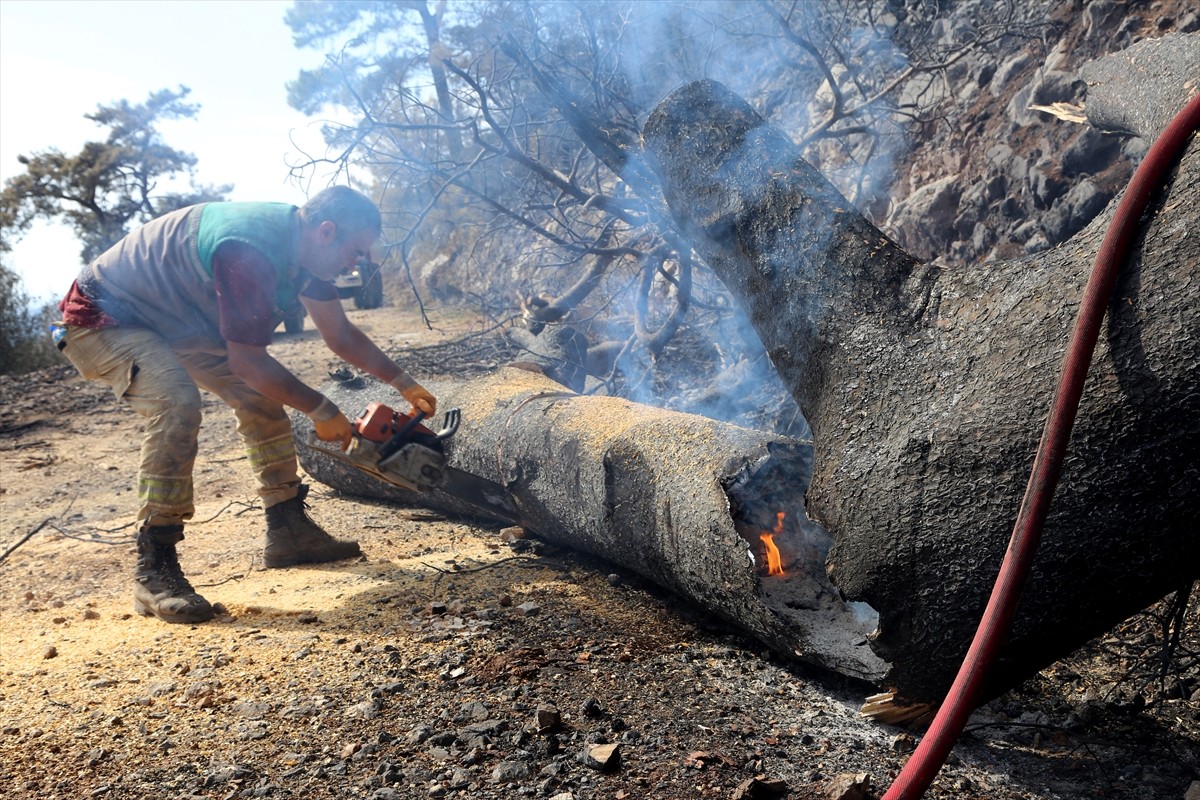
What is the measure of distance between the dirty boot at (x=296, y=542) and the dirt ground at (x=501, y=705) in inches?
12.4

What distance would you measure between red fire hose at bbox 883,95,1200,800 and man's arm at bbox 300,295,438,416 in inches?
106

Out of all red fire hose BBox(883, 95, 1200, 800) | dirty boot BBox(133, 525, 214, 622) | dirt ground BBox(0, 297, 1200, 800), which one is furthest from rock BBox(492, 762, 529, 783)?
dirty boot BBox(133, 525, 214, 622)

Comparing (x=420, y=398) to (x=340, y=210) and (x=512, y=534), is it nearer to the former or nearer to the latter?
(x=512, y=534)

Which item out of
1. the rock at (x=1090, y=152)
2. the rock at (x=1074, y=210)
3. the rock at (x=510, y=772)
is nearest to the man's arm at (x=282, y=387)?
the rock at (x=510, y=772)

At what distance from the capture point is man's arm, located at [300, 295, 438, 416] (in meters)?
3.79

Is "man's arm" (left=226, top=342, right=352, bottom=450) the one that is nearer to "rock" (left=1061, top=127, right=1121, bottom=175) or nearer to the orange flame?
the orange flame

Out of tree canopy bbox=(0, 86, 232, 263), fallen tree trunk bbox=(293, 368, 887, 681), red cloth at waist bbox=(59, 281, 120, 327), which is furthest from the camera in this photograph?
tree canopy bbox=(0, 86, 232, 263)

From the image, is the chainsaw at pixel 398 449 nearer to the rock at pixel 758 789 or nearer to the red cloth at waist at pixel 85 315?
the red cloth at waist at pixel 85 315

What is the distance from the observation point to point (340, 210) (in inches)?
136

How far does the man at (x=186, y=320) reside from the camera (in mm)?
3242

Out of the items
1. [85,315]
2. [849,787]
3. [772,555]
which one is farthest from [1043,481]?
[85,315]

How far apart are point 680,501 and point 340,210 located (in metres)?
1.92

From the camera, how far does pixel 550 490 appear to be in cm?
339

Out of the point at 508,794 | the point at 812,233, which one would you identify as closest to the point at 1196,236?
the point at 812,233
